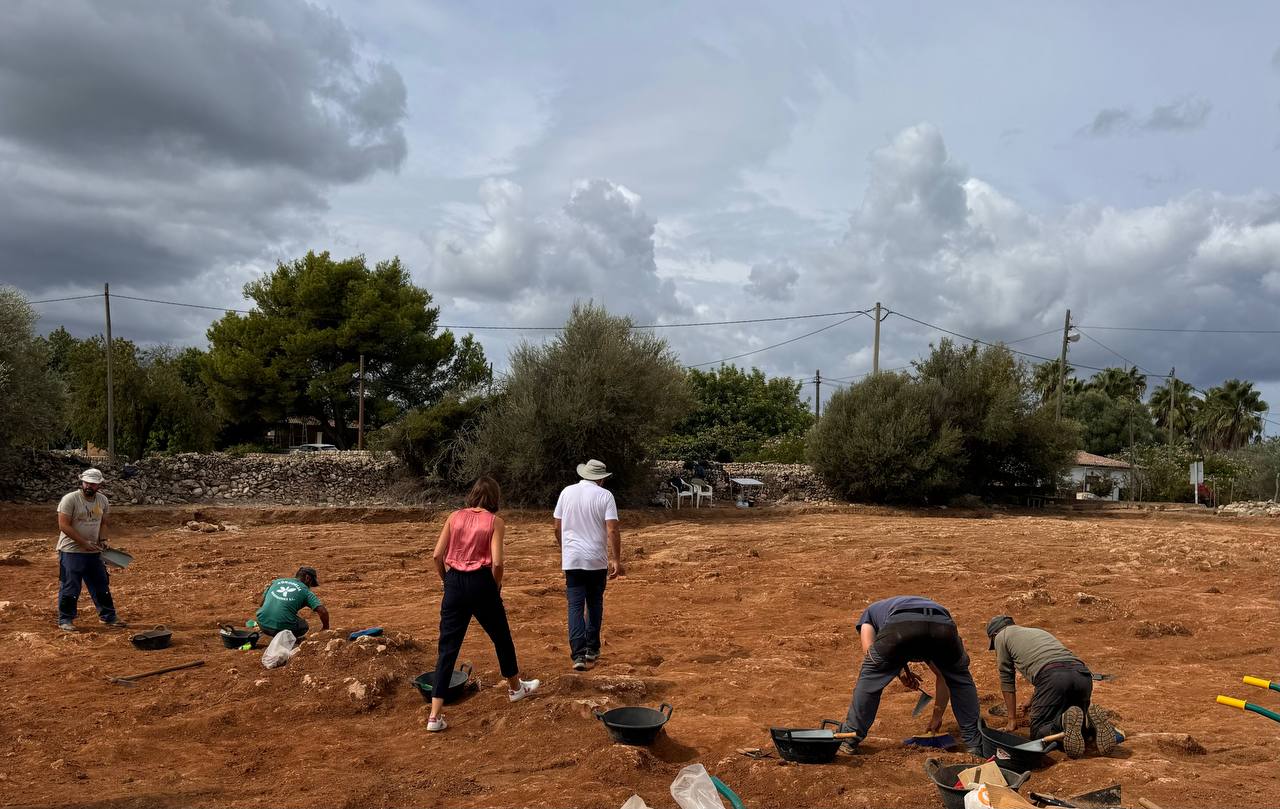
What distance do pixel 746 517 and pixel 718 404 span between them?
23024 mm

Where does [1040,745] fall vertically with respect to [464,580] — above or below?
below

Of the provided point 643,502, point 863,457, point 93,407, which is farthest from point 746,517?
point 93,407

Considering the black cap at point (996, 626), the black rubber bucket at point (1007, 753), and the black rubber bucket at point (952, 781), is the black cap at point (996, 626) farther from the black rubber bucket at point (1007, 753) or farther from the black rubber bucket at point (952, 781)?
the black rubber bucket at point (952, 781)

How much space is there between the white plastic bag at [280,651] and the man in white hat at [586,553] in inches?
90.1

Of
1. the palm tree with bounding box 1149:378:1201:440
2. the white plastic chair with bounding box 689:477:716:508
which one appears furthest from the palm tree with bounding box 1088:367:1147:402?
the white plastic chair with bounding box 689:477:716:508

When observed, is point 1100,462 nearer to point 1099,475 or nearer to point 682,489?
point 1099,475

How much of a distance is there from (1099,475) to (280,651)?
45.2 m

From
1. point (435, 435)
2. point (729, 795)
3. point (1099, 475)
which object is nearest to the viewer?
point (729, 795)

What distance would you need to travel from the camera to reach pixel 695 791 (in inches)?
159

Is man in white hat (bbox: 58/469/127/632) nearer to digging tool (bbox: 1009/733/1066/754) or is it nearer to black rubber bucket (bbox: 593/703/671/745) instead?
black rubber bucket (bbox: 593/703/671/745)

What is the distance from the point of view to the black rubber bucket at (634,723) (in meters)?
5.14

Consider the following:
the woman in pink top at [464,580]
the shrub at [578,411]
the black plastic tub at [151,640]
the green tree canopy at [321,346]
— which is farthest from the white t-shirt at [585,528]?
the green tree canopy at [321,346]

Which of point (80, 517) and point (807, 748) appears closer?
point (807, 748)

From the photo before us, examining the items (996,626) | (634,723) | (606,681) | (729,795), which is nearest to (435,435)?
(606,681)
